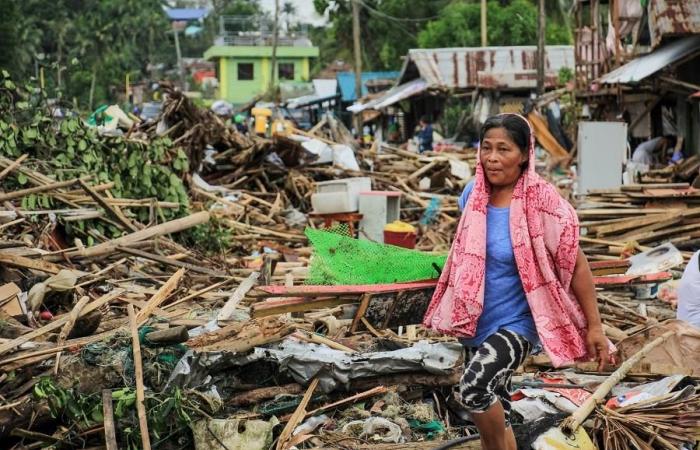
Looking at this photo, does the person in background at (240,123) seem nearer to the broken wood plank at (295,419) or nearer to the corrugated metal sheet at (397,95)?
the corrugated metal sheet at (397,95)

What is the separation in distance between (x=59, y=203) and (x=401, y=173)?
9.53 meters

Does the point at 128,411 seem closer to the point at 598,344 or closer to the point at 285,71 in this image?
the point at 598,344

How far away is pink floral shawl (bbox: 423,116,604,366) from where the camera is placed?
405 centimetres

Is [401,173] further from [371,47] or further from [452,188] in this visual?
[371,47]

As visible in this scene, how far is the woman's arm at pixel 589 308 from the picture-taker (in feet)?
13.5

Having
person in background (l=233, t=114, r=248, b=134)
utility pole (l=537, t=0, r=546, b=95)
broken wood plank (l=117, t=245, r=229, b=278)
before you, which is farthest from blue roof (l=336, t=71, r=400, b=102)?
broken wood plank (l=117, t=245, r=229, b=278)

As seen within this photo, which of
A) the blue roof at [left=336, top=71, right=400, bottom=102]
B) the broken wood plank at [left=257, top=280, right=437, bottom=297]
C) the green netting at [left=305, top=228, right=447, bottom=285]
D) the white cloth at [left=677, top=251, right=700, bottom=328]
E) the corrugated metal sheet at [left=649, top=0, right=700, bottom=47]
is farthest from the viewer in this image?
the blue roof at [left=336, top=71, right=400, bottom=102]

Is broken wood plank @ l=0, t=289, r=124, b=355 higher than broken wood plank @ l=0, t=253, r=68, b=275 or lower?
lower

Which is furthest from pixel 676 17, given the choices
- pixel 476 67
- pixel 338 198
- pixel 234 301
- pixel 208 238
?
pixel 476 67

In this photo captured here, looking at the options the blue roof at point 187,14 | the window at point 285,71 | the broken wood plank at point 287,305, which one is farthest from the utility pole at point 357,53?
the blue roof at point 187,14

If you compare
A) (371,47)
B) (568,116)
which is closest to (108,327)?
(568,116)

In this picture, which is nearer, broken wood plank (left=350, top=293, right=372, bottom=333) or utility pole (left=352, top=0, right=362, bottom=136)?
broken wood plank (left=350, top=293, right=372, bottom=333)

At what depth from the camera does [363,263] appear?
5926 millimetres

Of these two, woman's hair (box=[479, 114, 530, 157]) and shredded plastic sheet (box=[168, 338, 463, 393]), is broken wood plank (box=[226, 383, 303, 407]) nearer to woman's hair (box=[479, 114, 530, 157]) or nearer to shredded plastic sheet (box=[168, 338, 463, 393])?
shredded plastic sheet (box=[168, 338, 463, 393])
